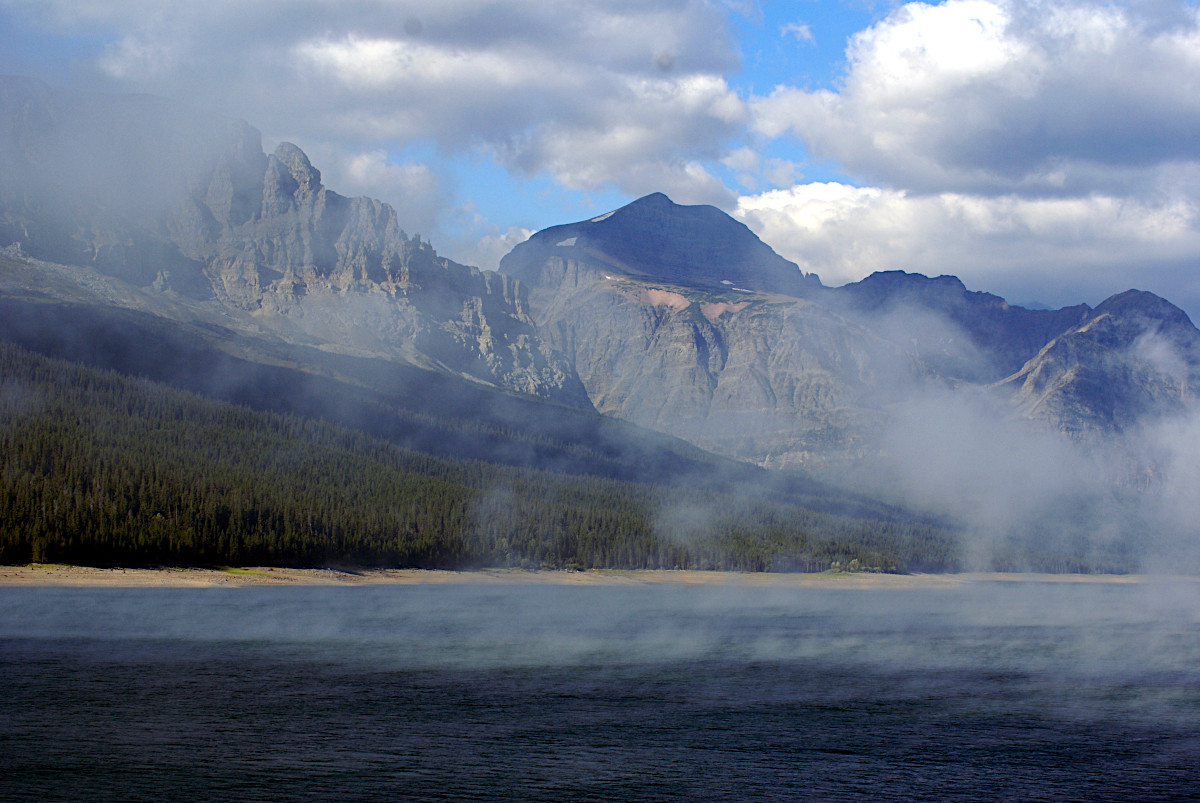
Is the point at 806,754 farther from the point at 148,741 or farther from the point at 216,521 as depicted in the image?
the point at 216,521

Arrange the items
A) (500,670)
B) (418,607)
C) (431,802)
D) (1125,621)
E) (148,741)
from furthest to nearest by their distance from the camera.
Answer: (1125,621) < (418,607) < (500,670) < (148,741) < (431,802)

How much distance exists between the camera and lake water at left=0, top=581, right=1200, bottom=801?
Result: 53594 millimetres

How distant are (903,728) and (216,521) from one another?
429 ft

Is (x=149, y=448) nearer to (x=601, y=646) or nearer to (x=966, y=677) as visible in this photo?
(x=601, y=646)

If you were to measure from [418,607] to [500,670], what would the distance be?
54212 millimetres

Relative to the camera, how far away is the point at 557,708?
2795 inches

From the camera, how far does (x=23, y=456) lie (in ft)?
553

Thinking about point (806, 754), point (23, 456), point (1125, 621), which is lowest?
point (1125, 621)

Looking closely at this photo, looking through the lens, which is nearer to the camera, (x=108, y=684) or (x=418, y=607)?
(x=108, y=684)

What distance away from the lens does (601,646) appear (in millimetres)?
103500

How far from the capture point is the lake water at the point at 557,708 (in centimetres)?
5359

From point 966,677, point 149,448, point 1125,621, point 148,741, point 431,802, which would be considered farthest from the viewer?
point 149,448

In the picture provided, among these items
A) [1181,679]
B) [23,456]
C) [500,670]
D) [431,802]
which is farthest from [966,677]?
[23,456]

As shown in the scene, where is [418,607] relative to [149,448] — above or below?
below
